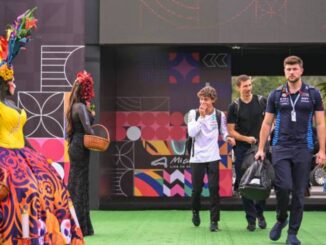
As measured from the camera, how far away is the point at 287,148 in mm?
7367

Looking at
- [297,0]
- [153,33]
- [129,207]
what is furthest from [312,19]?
[129,207]

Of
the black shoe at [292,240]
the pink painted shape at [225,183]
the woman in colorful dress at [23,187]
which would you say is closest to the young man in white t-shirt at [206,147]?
the black shoe at [292,240]

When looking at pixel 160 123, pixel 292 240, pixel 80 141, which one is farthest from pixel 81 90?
pixel 160 123

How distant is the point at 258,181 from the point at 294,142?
2.00 feet

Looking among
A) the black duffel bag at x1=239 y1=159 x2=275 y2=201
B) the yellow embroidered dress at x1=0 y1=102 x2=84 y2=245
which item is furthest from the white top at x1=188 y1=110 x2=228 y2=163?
the yellow embroidered dress at x1=0 y1=102 x2=84 y2=245

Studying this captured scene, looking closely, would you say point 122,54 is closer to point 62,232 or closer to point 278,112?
point 278,112

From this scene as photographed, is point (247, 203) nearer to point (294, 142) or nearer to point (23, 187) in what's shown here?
point (294, 142)

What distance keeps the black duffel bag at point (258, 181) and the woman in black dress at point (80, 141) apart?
1770 millimetres

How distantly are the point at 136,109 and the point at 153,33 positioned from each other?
1.81 m

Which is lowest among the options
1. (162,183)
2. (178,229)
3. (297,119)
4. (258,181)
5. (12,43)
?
(178,229)

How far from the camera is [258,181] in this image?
765 centimetres

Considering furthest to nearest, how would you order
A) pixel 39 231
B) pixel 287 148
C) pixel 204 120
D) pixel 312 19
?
pixel 312 19 < pixel 204 120 < pixel 287 148 < pixel 39 231

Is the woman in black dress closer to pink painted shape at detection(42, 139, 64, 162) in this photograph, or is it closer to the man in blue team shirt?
the man in blue team shirt

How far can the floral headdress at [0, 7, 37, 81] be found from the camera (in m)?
5.42
